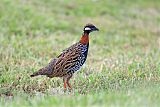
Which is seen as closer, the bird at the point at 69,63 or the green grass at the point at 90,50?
the green grass at the point at 90,50

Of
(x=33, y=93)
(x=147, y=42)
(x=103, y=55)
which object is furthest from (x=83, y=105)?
(x=147, y=42)

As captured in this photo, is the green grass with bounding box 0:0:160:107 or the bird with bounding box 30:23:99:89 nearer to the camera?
the green grass with bounding box 0:0:160:107

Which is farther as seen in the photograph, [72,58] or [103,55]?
[103,55]

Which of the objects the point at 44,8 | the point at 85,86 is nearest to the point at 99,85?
the point at 85,86

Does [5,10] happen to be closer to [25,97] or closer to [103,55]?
[103,55]

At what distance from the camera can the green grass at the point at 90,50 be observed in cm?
909

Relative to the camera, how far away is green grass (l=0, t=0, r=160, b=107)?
9.09 metres

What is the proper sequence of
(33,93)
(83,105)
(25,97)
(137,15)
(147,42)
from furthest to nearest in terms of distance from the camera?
1. (137,15)
2. (147,42)
3. (33,93)
4. (25,97)
5. (83,105)

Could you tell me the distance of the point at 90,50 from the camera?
16.9 metres

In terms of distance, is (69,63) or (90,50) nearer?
(69,63)

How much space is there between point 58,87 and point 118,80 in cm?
123

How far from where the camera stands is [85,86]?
10.9 meters

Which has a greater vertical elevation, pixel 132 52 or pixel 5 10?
pixel 5 10

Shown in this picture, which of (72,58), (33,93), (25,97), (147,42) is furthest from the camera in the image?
(147,42)
